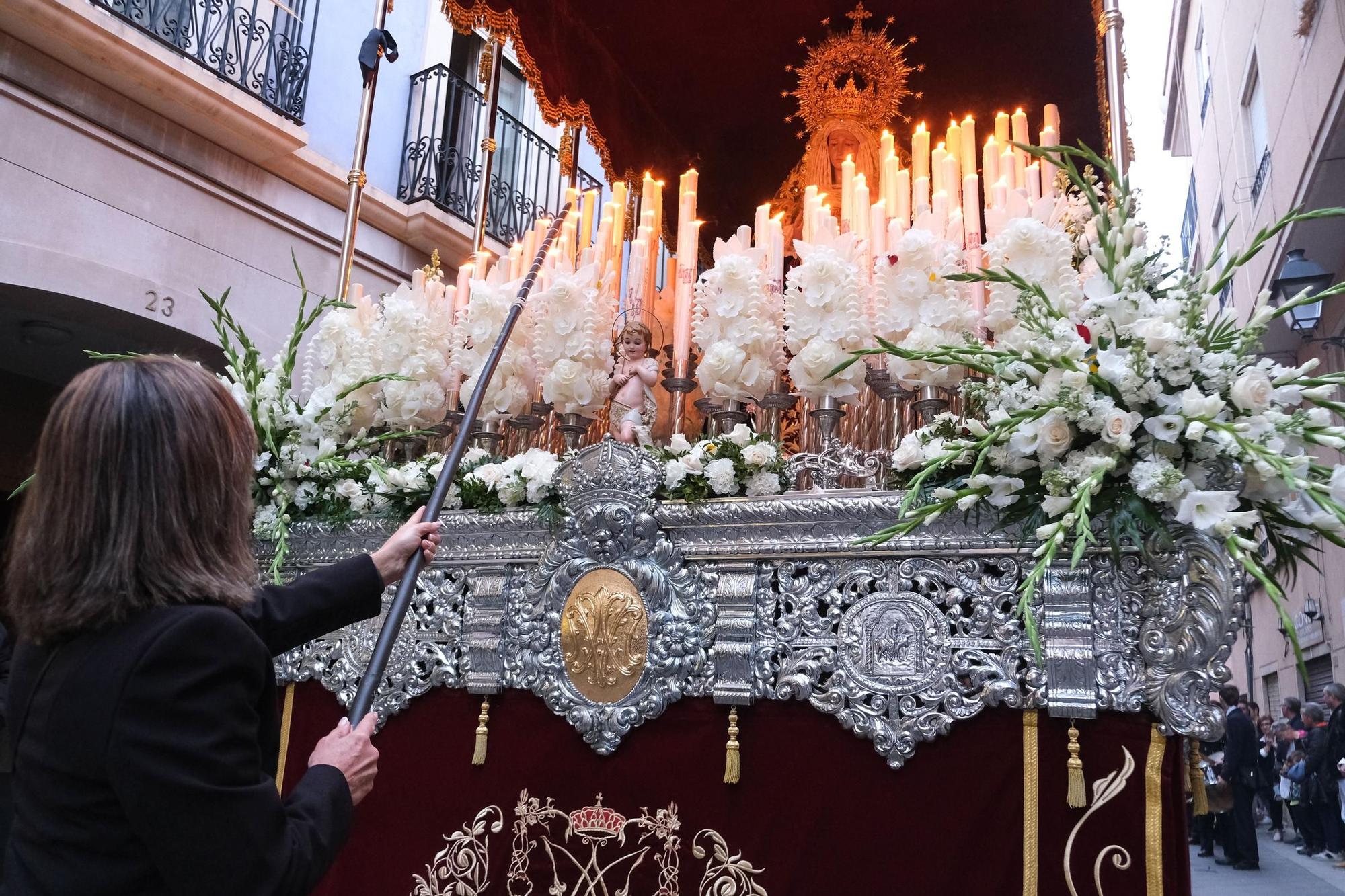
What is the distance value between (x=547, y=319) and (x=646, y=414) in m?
0.42

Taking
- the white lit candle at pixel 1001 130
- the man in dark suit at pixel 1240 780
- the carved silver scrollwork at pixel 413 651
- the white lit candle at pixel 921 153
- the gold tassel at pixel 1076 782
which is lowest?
the man in dark suit at pixel 1240 780

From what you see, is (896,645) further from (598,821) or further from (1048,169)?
(1048,169)

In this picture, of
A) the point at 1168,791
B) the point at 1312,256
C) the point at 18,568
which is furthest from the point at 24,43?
the point at 1312,256

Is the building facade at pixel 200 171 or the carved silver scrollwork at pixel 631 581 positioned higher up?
the building facade at pixel 200 171

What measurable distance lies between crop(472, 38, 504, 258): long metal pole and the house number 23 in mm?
2876

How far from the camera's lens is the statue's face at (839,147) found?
4.91m

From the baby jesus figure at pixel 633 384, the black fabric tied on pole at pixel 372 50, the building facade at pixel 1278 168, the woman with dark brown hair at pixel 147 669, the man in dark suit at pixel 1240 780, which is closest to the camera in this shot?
the woman with dark brown hair at pixel 147 669

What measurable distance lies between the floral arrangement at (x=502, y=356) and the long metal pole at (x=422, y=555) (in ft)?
0.22

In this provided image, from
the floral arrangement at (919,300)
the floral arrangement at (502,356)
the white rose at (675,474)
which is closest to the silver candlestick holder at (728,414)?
the white rose at (675,474)

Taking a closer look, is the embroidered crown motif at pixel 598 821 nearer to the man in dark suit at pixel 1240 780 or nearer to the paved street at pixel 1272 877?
the paved street at pixel 1272 877

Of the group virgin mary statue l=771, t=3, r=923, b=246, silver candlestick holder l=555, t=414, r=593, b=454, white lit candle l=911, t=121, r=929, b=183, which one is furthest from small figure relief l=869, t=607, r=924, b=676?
virgin mary statue l=771, t=3, r=923, b=246

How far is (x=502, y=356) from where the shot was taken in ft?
10.7

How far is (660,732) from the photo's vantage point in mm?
2619

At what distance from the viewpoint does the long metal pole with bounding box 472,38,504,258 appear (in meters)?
4.39
